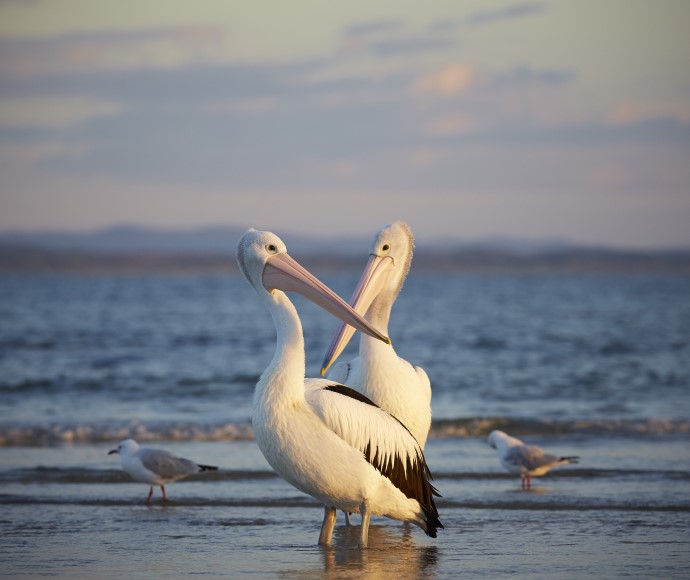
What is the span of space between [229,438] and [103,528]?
160 inches

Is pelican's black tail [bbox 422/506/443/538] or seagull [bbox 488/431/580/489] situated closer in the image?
pelican's black tail [bbox 422/506/443/538]

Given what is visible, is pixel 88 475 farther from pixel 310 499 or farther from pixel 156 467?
pixel 310 499

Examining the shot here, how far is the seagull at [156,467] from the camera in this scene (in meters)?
7.73

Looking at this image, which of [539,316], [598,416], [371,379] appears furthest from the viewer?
[539,316]

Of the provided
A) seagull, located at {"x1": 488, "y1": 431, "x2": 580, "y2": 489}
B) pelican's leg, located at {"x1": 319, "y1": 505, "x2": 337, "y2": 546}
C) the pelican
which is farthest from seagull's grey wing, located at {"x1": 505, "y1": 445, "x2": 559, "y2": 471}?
pelican's leg, located at {"x1": 319, "y1": 505, "x2": 337, "y2": 546}

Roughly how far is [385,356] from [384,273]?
0.77 m

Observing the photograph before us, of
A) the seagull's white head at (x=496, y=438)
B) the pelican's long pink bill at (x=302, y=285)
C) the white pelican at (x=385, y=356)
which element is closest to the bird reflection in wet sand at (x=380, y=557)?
the white pelican at (x=385, y=356)

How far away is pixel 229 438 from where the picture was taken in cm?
1053

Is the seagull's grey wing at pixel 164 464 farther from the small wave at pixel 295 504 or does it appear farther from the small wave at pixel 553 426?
the small wave at pixel 553 426

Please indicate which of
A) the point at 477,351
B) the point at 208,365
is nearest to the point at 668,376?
the point at 477,351

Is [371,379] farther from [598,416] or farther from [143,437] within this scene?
[598,416]

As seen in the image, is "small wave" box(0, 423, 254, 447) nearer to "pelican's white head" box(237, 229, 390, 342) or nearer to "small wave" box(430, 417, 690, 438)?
"small wave" box(430, 417, 690, 438)

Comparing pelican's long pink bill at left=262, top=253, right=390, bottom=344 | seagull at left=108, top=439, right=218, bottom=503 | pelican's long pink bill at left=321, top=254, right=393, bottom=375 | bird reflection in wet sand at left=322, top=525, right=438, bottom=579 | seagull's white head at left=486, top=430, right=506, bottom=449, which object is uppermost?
pelican's long pink bill at left=321, top=254, right=393, bottom=375

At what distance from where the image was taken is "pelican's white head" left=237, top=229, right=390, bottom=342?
5.51 m
